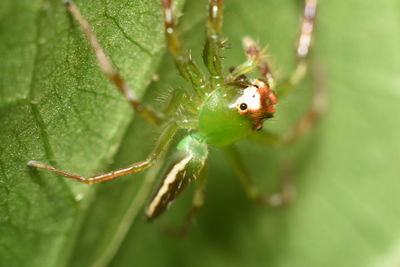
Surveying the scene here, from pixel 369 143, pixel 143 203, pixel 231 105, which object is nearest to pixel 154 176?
pixel 143 203

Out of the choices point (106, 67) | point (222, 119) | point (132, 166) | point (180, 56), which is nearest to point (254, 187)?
point (222, 119)

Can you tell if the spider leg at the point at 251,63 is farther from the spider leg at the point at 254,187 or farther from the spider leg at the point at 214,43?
the spider leg at the point at 254,187

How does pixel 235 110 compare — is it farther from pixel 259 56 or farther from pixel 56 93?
pixel 56 93

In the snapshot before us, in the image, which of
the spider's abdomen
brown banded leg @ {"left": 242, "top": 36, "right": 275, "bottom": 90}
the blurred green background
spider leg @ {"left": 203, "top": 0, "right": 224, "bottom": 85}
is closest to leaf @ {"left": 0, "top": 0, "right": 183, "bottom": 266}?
the blurred green background

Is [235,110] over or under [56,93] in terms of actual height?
over

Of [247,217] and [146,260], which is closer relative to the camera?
[146,260]

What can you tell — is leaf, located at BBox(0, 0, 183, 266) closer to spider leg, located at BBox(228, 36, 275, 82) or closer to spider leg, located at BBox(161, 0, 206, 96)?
spider leg, located at BBox(161, 0, 206, 96)

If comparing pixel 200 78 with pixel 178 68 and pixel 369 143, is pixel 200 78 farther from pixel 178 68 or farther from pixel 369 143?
pixel 369 143
